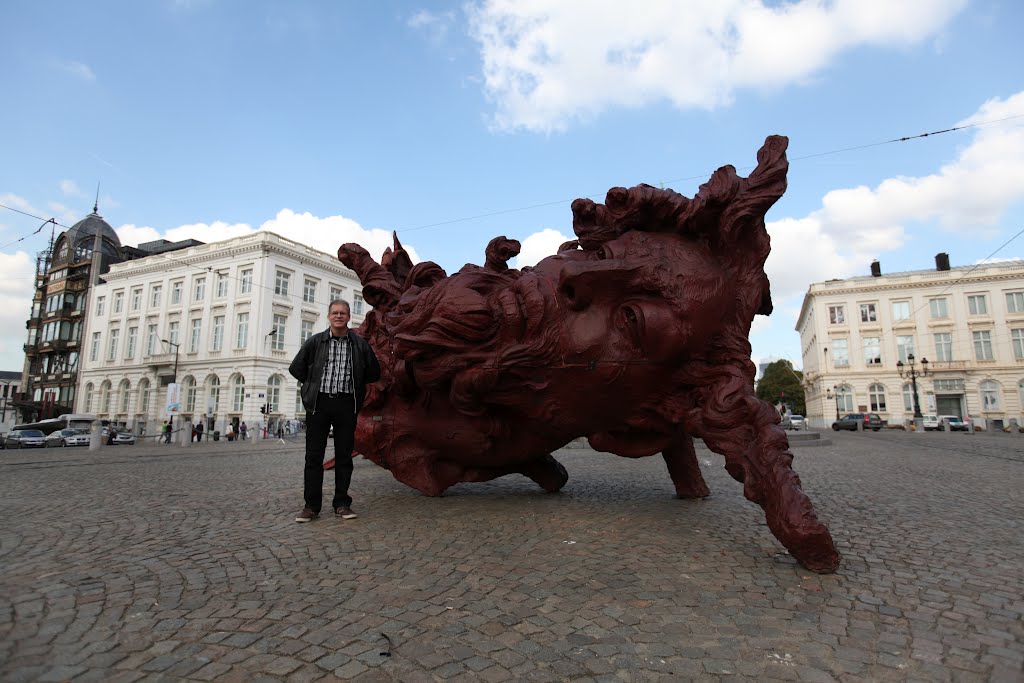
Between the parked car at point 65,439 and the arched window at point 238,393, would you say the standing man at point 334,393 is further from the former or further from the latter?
the arched window at point 238,393

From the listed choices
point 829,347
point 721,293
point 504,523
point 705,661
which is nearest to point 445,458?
point 504,523

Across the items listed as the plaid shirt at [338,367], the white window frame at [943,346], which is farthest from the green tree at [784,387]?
the plaid shirt at [338,367]

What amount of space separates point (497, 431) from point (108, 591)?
9.94 feet

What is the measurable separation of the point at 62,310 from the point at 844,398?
77.1 m

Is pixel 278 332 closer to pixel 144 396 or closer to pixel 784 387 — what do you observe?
pixel 144 396

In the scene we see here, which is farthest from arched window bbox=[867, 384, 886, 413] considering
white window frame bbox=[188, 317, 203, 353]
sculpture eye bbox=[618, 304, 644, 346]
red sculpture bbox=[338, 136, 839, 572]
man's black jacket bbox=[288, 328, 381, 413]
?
white window frame bbox=[188, 317, 203, 353]

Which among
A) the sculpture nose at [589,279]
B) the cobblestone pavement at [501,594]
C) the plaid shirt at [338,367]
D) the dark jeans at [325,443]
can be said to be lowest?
the cobblestone pavement at [501,594]

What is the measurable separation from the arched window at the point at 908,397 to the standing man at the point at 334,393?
5804 centimetres

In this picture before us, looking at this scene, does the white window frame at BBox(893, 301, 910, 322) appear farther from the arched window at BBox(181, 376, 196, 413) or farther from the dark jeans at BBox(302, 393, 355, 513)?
the arched window at BBox(181, 376, 196, 413)

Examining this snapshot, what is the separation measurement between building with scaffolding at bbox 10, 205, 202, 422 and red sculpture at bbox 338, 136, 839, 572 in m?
61.1

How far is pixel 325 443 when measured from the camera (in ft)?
15.5

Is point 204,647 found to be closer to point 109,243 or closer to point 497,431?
point 497,431

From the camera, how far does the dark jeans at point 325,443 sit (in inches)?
188

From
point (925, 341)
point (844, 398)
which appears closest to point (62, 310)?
point (844, 398)
